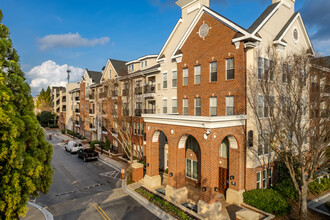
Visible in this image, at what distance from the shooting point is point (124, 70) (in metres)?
27.5

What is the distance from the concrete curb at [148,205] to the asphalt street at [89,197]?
31 centimetres

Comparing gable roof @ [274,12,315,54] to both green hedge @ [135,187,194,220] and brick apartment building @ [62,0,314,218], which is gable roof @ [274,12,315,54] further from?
green hedge @ [135,187,194,220]

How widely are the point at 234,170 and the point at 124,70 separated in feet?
61.9

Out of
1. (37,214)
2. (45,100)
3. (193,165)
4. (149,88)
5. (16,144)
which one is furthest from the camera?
(45,100)

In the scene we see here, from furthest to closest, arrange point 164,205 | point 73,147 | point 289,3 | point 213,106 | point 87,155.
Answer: point 73,147
point 87,155
point 289,3
point 213,106
point 164,205

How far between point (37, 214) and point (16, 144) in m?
8.61

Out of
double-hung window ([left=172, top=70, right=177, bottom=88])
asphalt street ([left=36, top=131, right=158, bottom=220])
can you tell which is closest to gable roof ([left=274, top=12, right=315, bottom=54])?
double-hung window ([left=172, top=70, right=177, bottom=88])

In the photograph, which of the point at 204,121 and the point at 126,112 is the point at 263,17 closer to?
the point at 204,121

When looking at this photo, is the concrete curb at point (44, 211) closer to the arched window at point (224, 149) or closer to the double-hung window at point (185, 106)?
the arched window at point (224, 149)

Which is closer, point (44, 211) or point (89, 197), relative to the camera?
point (44, 211)

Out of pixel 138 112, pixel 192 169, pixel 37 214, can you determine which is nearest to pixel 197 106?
pixel 192 169

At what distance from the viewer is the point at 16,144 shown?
8492mm

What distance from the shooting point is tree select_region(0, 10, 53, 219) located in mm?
8398

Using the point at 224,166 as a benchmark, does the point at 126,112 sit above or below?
above
